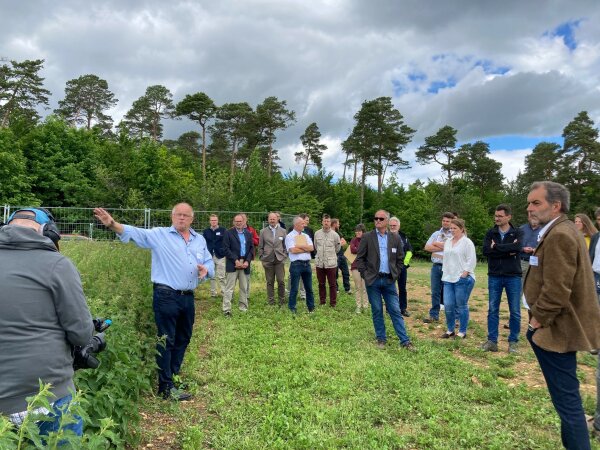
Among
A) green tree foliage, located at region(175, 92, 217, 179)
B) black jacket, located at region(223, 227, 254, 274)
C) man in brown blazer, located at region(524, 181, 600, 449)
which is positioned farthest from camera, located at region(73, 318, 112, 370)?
green tree foliage, located at region(175, 92, 217, 179)

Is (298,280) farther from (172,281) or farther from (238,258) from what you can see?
(172,281)

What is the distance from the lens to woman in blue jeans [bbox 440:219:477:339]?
6.57 meters

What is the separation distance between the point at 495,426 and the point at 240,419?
230 cm

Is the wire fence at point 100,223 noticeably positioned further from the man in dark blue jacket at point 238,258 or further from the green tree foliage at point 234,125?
the green tree foliage at point 234,125

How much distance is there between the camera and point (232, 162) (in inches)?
1735

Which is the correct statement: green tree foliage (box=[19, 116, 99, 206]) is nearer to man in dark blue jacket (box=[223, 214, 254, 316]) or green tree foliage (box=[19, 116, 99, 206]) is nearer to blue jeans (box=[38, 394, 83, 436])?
man in dark blue jacket (box=[223, 214, 254, 316])

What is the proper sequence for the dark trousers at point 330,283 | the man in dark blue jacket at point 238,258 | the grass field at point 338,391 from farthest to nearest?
the dark trousers at point 330,283 → the man in dark blue jacket at point 238,258 → the grass field at point 338,391

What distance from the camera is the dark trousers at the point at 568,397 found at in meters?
2.99

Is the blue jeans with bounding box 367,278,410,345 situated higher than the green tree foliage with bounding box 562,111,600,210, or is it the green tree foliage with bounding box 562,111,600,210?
the green tree foliage with bounding box 562,111,600,210

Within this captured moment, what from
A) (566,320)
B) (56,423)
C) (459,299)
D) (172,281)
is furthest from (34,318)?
(459,299)

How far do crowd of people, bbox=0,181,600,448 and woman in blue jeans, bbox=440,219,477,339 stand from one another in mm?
16

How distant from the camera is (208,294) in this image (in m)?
10.6

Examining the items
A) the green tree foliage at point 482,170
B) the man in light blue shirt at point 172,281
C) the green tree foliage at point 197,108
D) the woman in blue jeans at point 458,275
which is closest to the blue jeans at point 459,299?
the woman in blue jeans at point 458,275

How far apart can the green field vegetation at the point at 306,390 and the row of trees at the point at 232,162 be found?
62.0 ft
